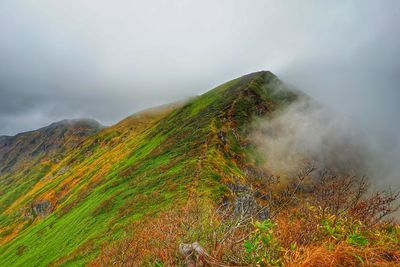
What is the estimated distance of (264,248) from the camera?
5.84 metres

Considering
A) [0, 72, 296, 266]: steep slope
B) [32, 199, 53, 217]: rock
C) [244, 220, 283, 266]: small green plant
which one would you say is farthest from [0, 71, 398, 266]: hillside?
[32, 199, 53, 217]: rock

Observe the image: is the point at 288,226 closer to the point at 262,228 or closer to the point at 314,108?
the point at 262,228

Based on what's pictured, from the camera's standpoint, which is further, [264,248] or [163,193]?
[163,193]

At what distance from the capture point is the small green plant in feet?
17.9

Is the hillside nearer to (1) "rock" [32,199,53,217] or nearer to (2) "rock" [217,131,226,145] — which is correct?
(2) "rock" [217,131,226,145]

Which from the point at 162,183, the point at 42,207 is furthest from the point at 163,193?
the point at 42,207

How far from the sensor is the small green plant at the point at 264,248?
5449 millimetres

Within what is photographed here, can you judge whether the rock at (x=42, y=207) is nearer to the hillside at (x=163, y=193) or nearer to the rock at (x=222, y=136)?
the hillside at (x=163, y=193)

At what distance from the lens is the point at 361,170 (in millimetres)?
107125

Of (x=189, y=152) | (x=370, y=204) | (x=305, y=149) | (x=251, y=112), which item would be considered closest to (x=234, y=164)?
(x=189, y=152)

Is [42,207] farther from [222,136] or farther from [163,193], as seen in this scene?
[163,193]

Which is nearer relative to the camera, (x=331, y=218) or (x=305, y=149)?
(x=331, y=218)

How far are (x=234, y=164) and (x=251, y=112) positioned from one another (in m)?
39.8

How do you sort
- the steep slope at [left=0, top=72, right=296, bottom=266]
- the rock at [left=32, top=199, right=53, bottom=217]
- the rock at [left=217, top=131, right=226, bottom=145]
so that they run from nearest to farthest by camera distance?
the steep slope at [left=0, top=72, right=296, bottom=266] → the rock at [left=217, top=131, right=226, bottom=145] → the rock at [left=32, top=199, right=53, bottom=217]
